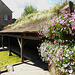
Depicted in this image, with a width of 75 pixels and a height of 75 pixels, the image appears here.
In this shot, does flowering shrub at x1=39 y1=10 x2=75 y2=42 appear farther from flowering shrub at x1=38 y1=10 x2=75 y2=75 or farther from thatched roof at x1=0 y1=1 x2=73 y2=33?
thatched roof at x1=0 y1=1 x2=73 y2=33

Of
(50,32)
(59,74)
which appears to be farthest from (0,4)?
(59,74)

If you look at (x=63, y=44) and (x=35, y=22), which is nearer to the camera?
(x=63, y=44)

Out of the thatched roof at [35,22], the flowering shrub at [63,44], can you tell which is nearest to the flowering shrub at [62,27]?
the flowering shrub at [63,44]

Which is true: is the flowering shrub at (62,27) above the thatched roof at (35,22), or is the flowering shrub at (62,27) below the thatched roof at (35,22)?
below

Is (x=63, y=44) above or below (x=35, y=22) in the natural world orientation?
below

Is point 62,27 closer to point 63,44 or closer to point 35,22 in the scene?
point 63,44

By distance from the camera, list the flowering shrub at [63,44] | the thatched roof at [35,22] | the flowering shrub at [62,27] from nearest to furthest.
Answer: the flowering shrub at [63,44] → the flowering shrub at [62,27] → the thatched roof at [35,22]

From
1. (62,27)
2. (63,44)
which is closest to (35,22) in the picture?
(62,27)

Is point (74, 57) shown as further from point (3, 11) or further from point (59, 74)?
point (3, 11)

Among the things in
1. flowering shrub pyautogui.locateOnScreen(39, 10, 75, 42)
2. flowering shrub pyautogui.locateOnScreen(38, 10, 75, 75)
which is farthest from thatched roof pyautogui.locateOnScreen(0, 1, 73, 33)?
flowering shrub pyautogui.locateOnScreen(38, 10, 75, 75)

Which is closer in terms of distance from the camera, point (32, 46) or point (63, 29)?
point (63, 29)

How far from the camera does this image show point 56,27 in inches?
105

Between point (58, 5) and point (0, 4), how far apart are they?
14.1m

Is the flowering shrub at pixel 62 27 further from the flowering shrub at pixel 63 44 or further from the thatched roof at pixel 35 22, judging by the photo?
the thatched roof at pixel 35 22
